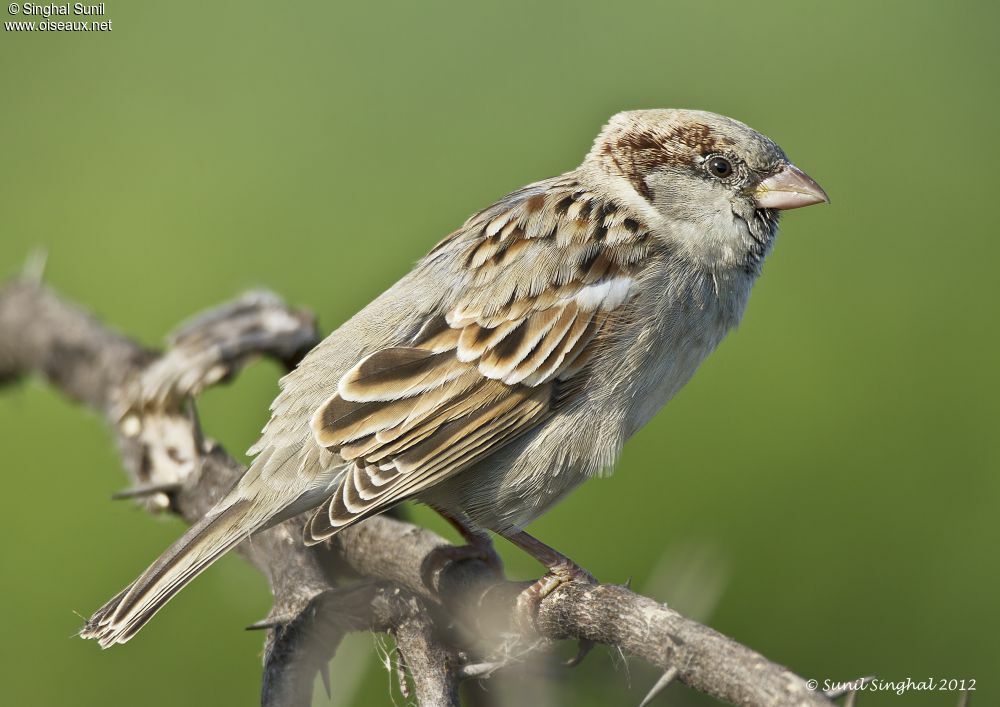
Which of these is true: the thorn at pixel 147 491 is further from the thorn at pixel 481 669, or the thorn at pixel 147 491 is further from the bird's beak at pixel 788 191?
the bird's beak at pixel 788 191

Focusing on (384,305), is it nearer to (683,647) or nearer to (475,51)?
(683,647)

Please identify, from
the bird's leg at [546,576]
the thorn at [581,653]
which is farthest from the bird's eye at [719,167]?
the thorn at [581,653]

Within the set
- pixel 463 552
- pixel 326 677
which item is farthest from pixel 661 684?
pixel 463 552

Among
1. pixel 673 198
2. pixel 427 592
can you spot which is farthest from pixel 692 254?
pixel 427 592

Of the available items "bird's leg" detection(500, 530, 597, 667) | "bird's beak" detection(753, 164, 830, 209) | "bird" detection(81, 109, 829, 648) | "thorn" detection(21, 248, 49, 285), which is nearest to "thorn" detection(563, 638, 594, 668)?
"bird's leg" detection(500, 530, 597, 667)

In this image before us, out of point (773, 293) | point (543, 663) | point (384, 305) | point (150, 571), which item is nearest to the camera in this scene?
point (543, 663)

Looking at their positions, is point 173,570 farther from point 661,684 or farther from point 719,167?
point 719,167
